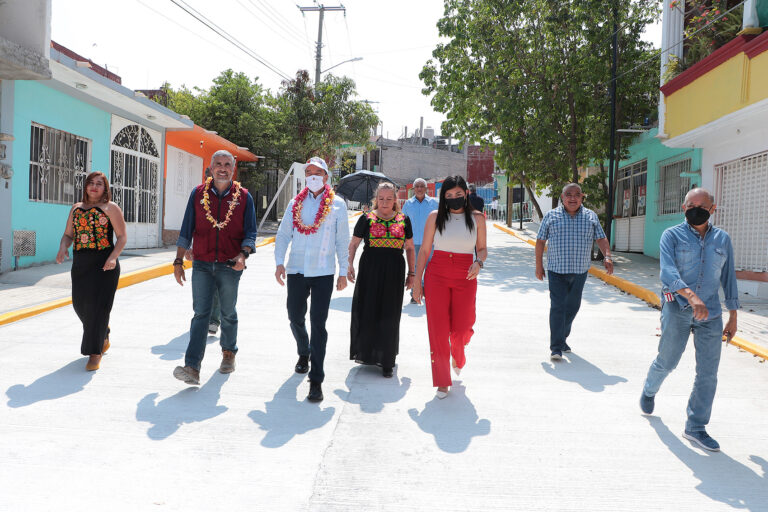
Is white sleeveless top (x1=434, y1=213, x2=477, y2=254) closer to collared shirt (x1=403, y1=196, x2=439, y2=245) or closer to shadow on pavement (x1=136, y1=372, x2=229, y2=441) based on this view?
shadow on pavement (x1=136, y1=372, x2=229, y2=441)

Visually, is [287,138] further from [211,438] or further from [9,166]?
[211,438]

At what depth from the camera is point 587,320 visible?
29.1 feet

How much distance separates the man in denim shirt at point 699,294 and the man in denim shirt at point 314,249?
2.39m

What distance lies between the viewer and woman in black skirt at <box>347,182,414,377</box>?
19.1ft

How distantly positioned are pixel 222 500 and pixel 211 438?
0.89 m

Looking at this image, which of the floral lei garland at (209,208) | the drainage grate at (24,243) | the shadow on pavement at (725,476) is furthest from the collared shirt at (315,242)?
the drainage grate at (24,243)

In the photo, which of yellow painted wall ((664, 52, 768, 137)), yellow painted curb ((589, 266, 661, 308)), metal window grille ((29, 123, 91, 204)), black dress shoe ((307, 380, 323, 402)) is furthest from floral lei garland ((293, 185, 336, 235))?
metal window grille ((29, 123, 91, 204))

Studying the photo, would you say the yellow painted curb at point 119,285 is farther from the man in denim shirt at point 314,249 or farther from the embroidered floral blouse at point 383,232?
the embroidered floral blouse at point 383,232

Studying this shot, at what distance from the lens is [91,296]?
221 inches

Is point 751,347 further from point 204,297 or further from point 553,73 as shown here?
point 553,73

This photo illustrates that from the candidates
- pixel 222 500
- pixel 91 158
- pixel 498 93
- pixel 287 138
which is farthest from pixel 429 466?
pixel 287 138

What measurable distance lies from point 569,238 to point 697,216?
7.57 feet

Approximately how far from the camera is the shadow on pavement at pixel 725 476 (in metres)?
3.37

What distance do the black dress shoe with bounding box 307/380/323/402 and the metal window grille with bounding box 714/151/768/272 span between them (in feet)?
29.9
